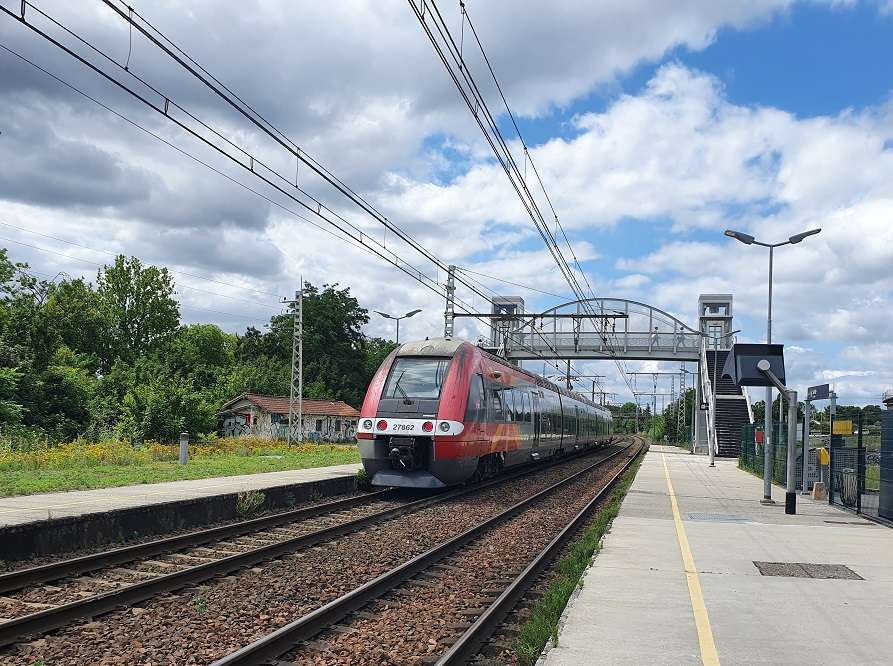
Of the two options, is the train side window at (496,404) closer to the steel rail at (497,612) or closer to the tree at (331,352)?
the steel rail at (497,612)

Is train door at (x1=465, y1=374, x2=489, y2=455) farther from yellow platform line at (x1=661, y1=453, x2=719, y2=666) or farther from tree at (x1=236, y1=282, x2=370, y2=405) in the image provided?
tree at (x1=236, y1=282, x2=370, y2=405)

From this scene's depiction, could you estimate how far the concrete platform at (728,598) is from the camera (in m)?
6.10

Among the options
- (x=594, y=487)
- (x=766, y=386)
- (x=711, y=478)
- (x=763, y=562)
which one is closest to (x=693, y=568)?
(x=763, y=562)

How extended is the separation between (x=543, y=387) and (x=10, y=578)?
22.3 metres

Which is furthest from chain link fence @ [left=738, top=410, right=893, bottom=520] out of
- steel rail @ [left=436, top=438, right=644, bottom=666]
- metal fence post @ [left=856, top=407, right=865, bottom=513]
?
steel rail @ [left=436, top=438, right=644, bottom=666]

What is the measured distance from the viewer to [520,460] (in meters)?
24.2

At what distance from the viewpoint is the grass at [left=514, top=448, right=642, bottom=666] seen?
21.2 ft

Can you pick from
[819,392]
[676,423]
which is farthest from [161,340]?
[819,392]

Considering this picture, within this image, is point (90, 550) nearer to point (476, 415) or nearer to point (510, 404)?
point (476, 415)

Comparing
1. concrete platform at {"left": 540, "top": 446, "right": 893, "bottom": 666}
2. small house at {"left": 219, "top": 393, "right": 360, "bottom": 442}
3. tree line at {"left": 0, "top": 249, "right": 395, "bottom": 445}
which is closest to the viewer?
concrete platform at {"left": 540, "top": 446, "right": 893, "bottom": 666}

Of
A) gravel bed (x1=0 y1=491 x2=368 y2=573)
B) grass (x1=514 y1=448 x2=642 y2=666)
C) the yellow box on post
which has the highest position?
the yellow box on post

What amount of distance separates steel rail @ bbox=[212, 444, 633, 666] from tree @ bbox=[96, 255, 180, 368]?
70.1 meters

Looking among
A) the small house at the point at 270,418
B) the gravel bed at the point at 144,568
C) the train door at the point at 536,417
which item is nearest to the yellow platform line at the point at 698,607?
the gravel bed at the point at 144,568

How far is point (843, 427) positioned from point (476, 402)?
755 cm
